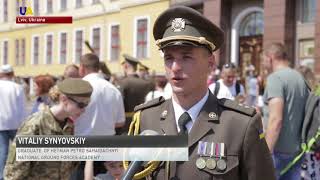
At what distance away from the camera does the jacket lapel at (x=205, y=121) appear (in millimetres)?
1794

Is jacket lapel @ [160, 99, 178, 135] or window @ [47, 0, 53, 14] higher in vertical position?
window @ [47, 0, 53, 14]

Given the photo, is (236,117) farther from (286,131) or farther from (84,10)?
(286,131)

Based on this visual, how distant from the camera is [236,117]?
1.89 metres

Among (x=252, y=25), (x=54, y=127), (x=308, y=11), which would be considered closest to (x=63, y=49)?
(x=54, y=127)

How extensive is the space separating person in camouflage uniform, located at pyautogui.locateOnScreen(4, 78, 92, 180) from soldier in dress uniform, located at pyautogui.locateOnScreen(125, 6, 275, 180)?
35.9 inches

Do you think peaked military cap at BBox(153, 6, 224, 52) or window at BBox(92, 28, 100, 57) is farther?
window at BBox(92, 28, 100, 57)

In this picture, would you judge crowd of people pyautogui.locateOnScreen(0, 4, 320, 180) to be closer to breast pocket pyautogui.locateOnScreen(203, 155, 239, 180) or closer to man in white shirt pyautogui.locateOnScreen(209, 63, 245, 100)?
breast pocket pyautogui.locateOnScreen(203, 155, 239, 180)

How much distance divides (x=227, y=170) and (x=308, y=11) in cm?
1814

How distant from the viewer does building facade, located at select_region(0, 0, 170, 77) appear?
1917mm

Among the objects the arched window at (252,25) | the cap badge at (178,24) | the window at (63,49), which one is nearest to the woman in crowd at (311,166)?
the window at (63,49)

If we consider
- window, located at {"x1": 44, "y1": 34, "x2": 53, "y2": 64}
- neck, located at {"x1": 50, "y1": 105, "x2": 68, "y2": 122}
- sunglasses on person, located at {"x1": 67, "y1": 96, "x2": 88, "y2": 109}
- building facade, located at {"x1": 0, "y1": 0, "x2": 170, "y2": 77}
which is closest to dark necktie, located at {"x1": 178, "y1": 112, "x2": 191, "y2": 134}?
building facade, located at {"x1": 0, "y1": 0, "x2": 170, "y2": 77}

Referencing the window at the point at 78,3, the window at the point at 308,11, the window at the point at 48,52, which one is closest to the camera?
the window at the point at 78,3

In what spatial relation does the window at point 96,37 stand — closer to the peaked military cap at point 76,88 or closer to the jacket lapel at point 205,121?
the peaked military cap at point 76,88

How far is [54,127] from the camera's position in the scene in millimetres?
2879
